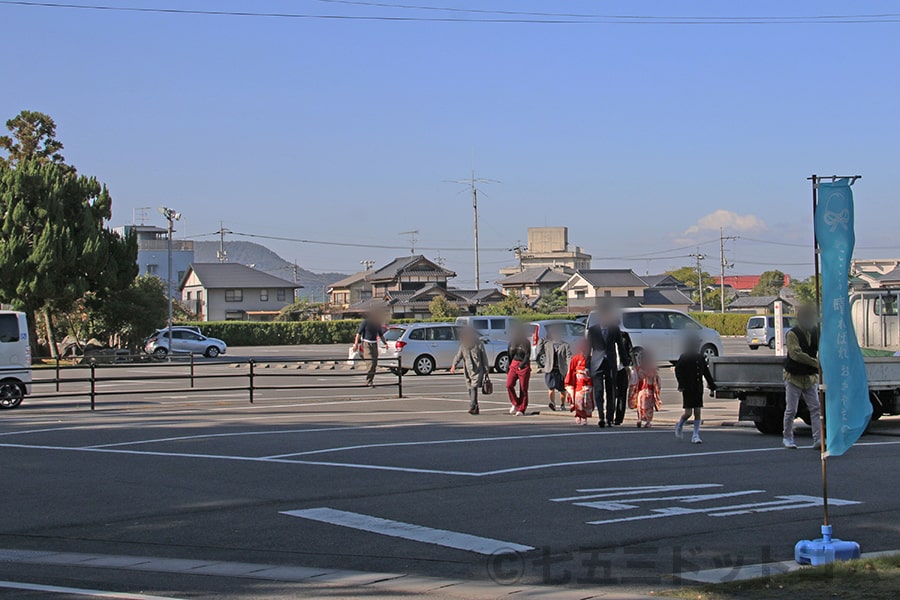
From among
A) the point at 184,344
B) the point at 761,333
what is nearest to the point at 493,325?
the point at 761,333

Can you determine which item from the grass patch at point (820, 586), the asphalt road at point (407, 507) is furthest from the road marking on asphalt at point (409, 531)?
the grass patch at point (820, 586)

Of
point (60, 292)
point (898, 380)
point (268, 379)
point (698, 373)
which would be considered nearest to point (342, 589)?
point (698, 373)

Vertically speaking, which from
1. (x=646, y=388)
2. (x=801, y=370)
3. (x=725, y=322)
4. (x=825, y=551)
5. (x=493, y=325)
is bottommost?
(x=825, y=551)

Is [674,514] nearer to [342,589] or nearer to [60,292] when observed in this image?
[342,589]

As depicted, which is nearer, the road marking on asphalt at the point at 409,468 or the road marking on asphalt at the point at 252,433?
the road marking on asphalt at the point at 409,468

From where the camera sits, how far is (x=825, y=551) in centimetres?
701

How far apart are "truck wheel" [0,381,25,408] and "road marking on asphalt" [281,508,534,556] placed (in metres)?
15.3

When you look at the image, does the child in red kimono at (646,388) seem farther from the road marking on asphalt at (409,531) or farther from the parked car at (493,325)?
the parked car at (493,325)

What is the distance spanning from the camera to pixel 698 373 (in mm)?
14727

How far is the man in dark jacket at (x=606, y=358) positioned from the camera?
662 inches

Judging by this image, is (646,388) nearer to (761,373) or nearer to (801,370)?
(761,373)

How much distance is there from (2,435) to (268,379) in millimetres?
16251

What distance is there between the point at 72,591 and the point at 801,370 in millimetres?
9614

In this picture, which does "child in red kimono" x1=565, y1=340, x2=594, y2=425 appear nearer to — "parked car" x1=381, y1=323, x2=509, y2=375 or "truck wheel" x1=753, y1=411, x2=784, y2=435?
"truck wheel" x1=753, y1=411, x2=784, y2=435
